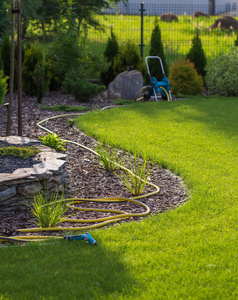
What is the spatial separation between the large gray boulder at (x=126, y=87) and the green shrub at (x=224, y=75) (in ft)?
7.73

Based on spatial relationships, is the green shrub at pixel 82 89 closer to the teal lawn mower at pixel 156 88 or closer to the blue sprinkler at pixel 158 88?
the teal lawn mower at pixel 156 88

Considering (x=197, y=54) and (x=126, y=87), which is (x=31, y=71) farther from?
(x=197, y=54)

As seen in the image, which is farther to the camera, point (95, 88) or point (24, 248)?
point (95, 88)

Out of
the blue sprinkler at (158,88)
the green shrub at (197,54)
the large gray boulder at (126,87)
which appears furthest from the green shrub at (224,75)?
the large gray boulder at (126,87)

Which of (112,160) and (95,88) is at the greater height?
(95,88)

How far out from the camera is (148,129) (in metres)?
6.90

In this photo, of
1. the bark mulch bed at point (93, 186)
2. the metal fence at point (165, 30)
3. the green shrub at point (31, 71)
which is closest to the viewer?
the bark mulch bed at point (93, 186)

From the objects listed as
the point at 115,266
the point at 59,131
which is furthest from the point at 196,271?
the point at 59,131

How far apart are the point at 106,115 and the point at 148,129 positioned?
4.46 ft

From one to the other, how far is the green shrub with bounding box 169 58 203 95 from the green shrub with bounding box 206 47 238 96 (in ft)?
1.81

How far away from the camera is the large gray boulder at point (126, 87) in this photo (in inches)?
393

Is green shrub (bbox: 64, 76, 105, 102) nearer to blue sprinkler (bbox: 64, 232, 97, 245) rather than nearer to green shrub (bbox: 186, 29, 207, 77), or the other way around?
green shrub (bbox: 186, 29, 207, 77)

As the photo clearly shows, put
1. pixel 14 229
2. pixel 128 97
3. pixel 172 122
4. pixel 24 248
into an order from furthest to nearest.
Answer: pixel 128 97
pixel 172 122
pixel 14 229
pixel 24 248

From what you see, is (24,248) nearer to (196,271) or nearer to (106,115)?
(196,271)
